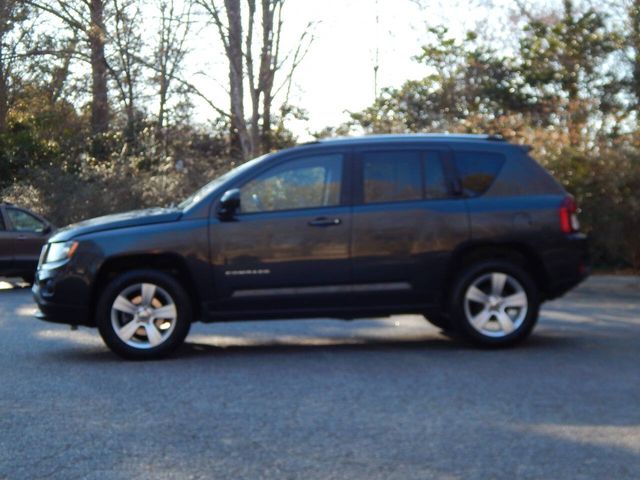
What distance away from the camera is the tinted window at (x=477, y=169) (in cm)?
1024

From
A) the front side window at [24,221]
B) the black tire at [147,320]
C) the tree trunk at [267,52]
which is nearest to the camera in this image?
the black tire at [147,320]

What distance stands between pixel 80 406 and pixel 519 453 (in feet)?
10.1

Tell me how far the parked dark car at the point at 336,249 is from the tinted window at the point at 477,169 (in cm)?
1

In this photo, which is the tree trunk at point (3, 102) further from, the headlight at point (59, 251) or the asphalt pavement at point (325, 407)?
the headlight at point (59, 251)

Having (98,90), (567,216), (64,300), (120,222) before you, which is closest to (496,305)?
(567,216)

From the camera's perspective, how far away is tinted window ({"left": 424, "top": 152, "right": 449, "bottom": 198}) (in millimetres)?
10172

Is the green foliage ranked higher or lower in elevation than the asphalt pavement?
higher

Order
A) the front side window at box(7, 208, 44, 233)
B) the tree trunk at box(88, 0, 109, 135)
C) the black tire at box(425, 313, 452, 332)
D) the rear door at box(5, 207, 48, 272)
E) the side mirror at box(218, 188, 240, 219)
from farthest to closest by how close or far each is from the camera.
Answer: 1. the tree trunk at box(88, 0, 109, 135)
2. the front side window at box(7, 208, 44, 233)
3. the rear door at box(5, 207, 48, 272)
4. the black tire at box(425, 313, 452, 332)
5. the side mirror at box(218, 188, 240, 219)

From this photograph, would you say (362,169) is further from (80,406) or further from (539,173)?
(80,406)

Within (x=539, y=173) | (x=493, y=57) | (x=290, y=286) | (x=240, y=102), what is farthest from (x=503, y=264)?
(x=493, y=57)

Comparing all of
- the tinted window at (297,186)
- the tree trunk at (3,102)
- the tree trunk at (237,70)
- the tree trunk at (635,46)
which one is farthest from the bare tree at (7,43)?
the tinted window at (297,186)

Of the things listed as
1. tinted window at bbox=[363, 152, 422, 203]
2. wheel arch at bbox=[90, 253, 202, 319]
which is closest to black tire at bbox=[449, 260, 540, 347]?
tinted window at bbox=[363, 152, 422, 203]

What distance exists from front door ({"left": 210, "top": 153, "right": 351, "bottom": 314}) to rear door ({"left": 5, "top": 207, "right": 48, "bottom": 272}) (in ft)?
31.0

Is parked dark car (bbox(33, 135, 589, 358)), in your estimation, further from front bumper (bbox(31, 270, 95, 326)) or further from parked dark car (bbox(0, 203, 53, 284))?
parked dark car (bbox(0, 203, 53, 284))
